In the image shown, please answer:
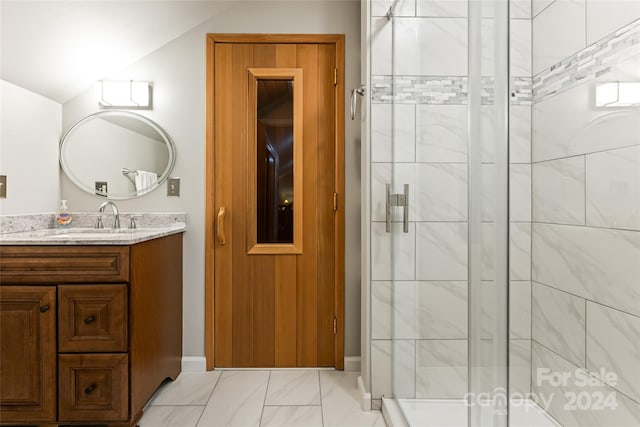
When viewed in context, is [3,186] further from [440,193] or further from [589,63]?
[589,63]

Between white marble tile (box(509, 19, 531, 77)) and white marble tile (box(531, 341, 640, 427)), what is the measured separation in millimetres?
791

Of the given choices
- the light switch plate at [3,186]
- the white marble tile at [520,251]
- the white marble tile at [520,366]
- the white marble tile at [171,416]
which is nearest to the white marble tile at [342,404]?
the white marble tile at [171,416]

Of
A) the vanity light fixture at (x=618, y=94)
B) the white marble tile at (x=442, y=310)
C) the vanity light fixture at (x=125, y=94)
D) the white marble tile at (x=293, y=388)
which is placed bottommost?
the white marble tile at (x=293, y=388)

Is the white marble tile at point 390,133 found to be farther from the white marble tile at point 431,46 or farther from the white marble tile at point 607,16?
the white marble tile at point 607,16

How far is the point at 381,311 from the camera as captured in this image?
2.02m

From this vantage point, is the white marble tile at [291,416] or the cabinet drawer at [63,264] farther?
the white marble tile at [291,416]

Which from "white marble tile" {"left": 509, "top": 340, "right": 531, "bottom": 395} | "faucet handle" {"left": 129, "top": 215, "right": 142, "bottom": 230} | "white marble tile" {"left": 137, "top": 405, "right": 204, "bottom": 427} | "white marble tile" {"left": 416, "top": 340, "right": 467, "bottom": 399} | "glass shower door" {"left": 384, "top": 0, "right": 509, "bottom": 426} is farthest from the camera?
"faucet handle" {"left": 129, "top": 215, "right": 142, "bottom": 230}

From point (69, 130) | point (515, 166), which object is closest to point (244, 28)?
point (69, 130)

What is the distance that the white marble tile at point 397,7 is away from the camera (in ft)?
5.55

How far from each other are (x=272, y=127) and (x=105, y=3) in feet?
3.48

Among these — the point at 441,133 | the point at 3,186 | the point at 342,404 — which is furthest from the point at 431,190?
the point at 3,186

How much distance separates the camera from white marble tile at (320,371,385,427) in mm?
1900

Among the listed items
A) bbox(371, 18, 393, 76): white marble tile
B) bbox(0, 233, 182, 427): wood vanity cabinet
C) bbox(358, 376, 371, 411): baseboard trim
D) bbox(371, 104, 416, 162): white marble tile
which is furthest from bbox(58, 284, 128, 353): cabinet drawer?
bbox(371, 18, 393, 76): white marble tile

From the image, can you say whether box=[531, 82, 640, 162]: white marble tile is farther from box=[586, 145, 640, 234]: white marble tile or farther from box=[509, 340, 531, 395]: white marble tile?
box=[509, 340, 531, 395]: white marble tile
